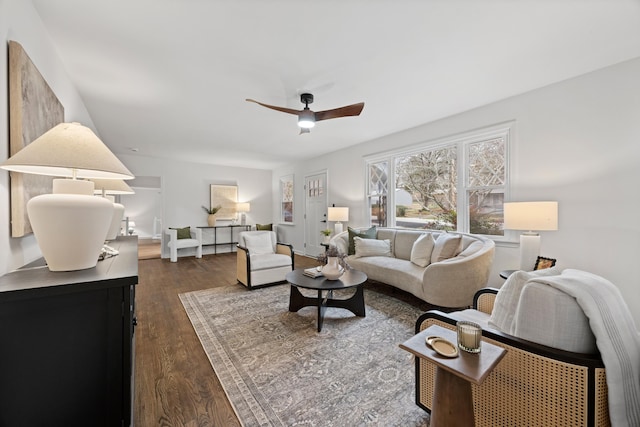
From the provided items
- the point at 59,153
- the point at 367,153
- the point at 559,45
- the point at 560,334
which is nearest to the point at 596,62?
the point at 559,45

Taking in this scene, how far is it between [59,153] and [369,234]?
12.7 feet

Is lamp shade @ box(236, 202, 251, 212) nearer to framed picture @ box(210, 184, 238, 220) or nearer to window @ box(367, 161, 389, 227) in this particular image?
framed picture @ box(210, 184, 238, 220)

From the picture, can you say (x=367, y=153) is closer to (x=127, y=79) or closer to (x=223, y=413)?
(x=127, y=79)

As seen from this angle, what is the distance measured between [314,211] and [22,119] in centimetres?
538

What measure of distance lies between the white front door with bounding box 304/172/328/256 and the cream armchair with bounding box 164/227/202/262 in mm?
2674

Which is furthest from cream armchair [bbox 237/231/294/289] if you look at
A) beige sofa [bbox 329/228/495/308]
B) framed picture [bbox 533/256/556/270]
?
framed picture [bbox 533/256/556/270]

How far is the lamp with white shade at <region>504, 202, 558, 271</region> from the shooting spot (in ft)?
8.06

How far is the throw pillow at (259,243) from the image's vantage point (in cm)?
409

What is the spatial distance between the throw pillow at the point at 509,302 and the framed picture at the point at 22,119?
245cm

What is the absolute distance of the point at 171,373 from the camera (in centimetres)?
191

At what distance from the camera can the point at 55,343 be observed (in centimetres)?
91

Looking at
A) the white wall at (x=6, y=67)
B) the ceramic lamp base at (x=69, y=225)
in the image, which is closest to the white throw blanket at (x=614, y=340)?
the ceramic lamp base at (x=69, y=225)

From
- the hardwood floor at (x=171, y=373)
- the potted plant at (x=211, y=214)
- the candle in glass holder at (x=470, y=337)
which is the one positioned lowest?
the hardwood floor at (x=171, y=373)

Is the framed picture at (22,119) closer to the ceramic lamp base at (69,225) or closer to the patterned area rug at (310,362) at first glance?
the ceramic lamp base at (69,225)
